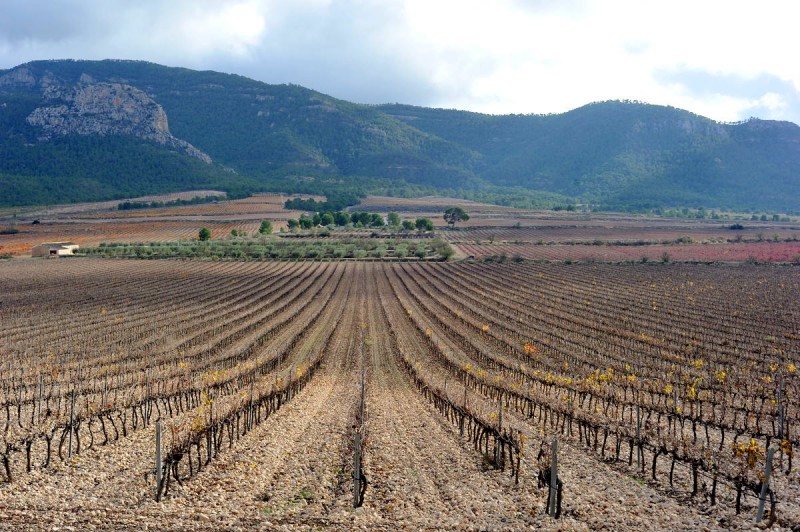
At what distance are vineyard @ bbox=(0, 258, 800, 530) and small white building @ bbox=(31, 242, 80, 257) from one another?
44910mm

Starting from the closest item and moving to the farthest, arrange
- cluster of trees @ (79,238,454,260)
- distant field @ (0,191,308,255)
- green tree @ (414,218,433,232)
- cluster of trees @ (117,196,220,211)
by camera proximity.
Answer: cluster of trees @ (79,238,454,260), distant field @ (0,191,308,255), green tree @ (414,218,433,232), cluster of trees @ (117,196,220,211)

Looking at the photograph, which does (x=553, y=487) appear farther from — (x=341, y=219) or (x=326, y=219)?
(x=341, y=219)

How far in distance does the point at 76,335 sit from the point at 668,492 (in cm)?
3225

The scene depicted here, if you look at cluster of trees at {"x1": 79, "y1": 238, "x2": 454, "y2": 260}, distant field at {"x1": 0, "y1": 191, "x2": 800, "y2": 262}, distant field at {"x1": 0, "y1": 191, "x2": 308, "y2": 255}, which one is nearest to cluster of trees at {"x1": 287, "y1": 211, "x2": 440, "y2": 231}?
distant field at {"x1": 0, "y1": 191, "x2": 800, "y2": 262}

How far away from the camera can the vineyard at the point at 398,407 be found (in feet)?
40.1

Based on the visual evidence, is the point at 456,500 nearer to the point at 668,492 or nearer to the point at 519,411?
the point at 668,492

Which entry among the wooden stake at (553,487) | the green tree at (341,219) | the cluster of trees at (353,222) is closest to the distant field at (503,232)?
the cluster of trees at (353,222)

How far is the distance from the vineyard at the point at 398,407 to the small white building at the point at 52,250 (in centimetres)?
4491

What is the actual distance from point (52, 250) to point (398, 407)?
88.4 m

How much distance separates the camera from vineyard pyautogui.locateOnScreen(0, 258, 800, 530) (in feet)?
40.1

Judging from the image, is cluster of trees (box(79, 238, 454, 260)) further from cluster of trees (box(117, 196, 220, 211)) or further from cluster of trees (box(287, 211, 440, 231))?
cluster of trees (box(117, 196, 220, 211))

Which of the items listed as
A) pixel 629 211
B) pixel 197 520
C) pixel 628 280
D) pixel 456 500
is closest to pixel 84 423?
pixel 197 520

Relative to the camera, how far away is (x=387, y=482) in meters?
13.5

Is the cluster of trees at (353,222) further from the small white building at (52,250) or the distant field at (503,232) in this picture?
the small white building at (52,250)
